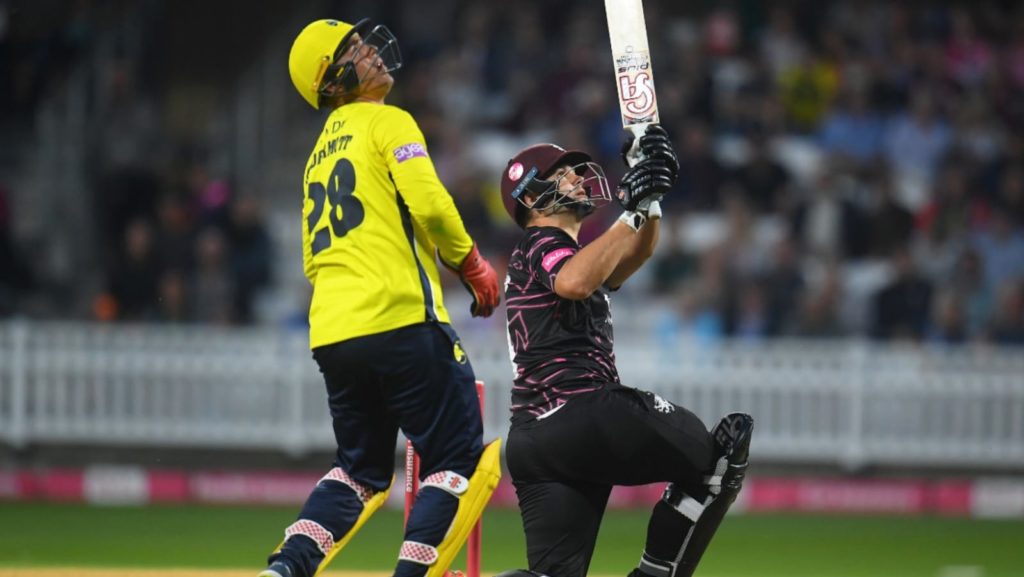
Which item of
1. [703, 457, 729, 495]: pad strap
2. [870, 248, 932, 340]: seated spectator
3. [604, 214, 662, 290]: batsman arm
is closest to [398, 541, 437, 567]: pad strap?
[703, 457, 729, 495]: pad strap

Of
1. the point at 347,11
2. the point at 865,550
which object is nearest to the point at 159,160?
the point at 347,11

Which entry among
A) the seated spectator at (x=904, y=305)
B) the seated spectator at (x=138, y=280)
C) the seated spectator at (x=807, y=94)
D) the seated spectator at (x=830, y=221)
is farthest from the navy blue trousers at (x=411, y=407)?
the seated spectator at (x=807, y=94)

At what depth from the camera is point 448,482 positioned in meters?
6.01

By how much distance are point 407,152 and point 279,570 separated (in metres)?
1.62

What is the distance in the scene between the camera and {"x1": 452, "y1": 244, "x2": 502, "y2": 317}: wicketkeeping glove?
244 inches

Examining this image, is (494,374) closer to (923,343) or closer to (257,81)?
(923,343)

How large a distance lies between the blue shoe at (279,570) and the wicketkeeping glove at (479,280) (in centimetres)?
123

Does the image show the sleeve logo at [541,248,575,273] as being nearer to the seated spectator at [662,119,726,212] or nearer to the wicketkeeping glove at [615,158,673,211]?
the wicketkeeping glove at [615,158,673,211]

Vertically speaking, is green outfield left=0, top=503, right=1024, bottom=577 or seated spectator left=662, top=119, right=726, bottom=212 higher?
seated spectator left=662, top=119, right=726, bottom=212

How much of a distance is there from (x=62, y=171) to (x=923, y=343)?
8383 millimetres

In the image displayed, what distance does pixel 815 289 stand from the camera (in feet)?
46.4

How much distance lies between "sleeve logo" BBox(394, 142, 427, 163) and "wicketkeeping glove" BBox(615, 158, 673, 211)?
0.89 metres

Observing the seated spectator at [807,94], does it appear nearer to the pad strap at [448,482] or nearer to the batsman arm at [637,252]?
the batsman arm at [637,252]

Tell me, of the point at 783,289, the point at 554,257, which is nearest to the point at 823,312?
the point at 783,289
